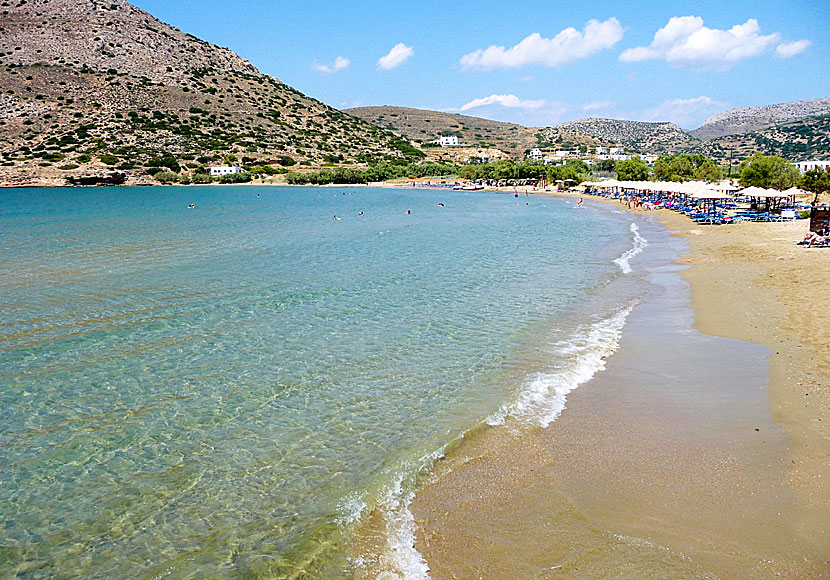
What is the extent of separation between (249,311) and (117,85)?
113680 millimetres

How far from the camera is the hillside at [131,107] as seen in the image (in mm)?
94812

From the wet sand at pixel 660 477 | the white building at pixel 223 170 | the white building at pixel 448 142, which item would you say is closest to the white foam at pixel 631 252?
the wet sand at pixel 660 477

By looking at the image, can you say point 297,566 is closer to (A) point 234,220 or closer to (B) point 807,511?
(B) point 807,511

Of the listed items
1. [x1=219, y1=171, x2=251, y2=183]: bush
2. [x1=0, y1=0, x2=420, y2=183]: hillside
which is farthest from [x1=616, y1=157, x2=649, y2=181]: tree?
[x1=219, y1=171, x2=251, y2=183]: bush

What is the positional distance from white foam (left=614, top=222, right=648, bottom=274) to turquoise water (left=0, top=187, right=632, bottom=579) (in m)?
0.82

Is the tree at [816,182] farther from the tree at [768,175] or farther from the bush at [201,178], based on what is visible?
the bush at [201,178]

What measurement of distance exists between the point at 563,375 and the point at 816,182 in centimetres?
4008

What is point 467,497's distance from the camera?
641cm

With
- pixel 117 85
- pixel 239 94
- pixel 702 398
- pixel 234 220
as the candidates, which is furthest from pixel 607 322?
pixel 239 94

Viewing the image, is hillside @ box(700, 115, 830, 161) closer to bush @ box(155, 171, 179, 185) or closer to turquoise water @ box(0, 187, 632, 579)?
bush @ box(155, 171, 179, 185)

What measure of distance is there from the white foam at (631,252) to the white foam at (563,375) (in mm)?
8304

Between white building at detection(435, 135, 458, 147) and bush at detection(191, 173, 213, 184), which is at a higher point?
white building at detection(435, 135, 458, 147)

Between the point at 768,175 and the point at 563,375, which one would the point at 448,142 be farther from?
the point at 563,375

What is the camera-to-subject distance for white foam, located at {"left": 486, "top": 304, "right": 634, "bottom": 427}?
28.1 feet
